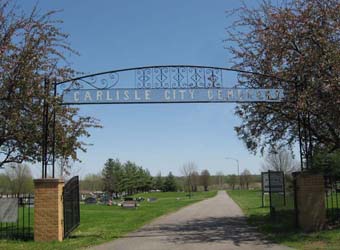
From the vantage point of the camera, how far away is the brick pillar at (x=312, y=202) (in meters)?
14.2

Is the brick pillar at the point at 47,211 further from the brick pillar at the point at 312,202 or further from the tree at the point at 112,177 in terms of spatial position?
the tree at the point at 112,177

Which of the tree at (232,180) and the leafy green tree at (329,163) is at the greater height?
the leafy green tree at (329,163)

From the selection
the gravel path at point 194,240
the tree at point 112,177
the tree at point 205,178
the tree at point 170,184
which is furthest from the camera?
the tree at point 205,178

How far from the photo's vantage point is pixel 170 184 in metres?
114

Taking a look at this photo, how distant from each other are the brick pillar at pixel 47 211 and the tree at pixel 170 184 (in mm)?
100504

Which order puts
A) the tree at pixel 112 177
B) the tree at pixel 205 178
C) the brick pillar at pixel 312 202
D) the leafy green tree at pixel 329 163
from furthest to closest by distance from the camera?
the tree at pixel 205 178 < the tree at pixel 112 177 < the leafy green tree at pixel 329 163 < the brick pillar at pixel 312 202

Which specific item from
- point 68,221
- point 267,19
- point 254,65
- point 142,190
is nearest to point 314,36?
point 267,19

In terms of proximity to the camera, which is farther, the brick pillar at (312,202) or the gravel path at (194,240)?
the brick pillar at (312,202)

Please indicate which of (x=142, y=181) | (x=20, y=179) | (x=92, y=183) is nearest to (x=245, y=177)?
(x=142, y=181)

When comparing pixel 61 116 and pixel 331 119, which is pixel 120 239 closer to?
pixel 61 116

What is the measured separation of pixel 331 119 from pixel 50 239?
9486 mm

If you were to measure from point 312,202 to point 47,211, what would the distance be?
26.5ft

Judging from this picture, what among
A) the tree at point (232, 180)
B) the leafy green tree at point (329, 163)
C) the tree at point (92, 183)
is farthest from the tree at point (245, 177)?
the leafy green tree at point (329, 163)

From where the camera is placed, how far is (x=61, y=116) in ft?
55.0
